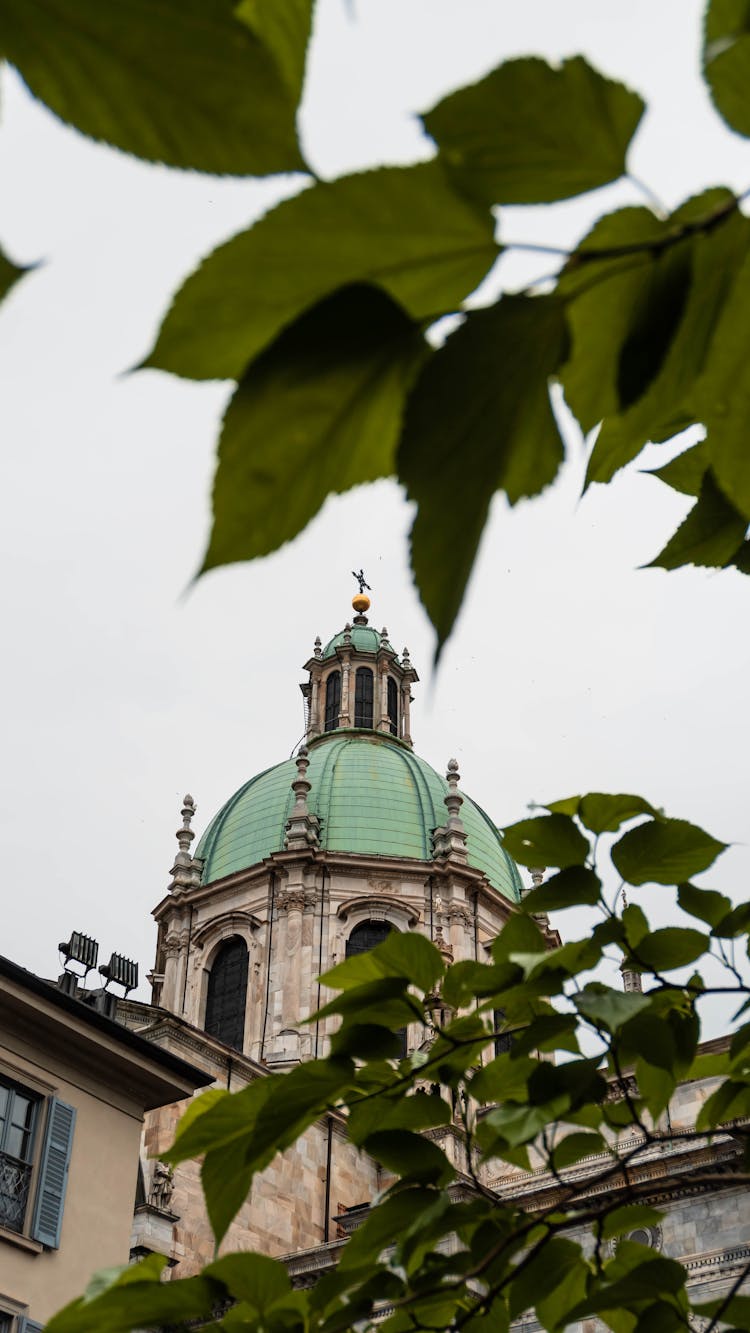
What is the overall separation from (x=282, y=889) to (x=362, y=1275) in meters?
41.7

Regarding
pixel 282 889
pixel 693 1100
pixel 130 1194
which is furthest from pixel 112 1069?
pixel 282 889

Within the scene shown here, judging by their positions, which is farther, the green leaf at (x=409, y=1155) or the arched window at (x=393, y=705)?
the arched window at (x=393, y=705)

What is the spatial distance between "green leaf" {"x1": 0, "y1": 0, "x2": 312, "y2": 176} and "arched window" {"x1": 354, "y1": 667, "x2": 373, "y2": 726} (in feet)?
175

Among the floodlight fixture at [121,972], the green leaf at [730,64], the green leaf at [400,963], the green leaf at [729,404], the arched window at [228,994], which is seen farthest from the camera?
the arched window at [228,994]

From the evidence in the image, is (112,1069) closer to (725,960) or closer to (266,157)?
(725,960)

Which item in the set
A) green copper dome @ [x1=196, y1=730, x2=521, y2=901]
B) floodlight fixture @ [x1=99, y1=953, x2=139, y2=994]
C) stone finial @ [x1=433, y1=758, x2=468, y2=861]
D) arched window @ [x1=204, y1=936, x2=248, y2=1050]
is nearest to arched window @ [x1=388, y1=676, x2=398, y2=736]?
green copper dome @ [x1=196, y1=730, x2=521, y2=901]

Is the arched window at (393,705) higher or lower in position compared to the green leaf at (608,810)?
higher

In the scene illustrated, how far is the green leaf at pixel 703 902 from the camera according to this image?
2691 millimetres

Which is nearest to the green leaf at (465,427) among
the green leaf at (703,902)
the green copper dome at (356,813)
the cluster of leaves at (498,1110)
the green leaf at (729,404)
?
the green leaf at (729,404)

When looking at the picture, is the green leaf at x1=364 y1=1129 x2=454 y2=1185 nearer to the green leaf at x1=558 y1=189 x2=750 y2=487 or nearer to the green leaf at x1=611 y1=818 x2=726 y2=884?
the green leaf at x1=611 y1=818 x2=726 y2=884

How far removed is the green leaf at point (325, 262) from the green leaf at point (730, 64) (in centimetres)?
23

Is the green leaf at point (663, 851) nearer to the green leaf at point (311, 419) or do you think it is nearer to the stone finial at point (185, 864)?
the green leaf at point (311, 419)

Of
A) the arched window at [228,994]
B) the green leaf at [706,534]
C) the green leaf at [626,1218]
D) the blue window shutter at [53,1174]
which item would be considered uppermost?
the arched window at [228,994]

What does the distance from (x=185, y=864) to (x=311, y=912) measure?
6022mm
